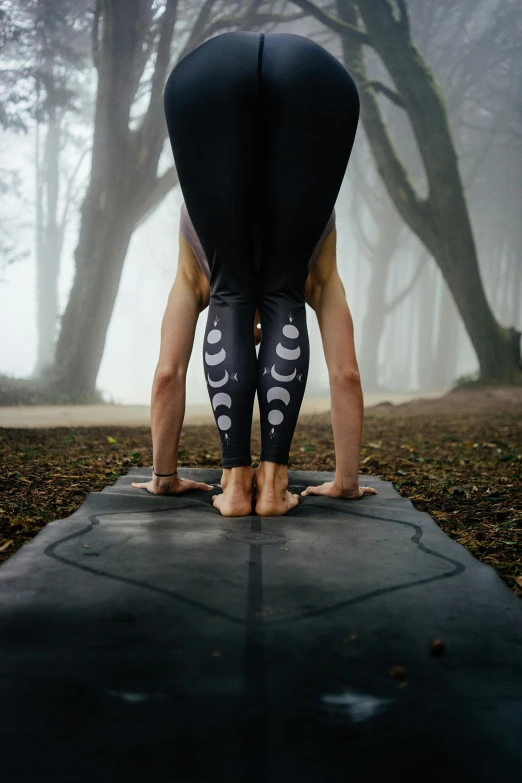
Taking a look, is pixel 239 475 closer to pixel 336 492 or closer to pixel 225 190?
pixel 336 492

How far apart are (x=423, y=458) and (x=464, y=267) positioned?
699 centimetres

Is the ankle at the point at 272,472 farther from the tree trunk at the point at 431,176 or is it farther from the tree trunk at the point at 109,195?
the tree trunk at the point at 109,195

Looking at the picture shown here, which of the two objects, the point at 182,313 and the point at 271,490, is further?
the point at 182,313

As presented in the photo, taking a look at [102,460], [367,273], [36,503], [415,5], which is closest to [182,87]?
[36,503]

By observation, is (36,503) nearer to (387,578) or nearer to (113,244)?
(387,578)

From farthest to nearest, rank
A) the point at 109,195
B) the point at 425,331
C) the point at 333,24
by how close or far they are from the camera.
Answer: the point at 425,331 → the point at 109,195 → the point at 333,24

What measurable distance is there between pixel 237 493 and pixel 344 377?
457 millimetres

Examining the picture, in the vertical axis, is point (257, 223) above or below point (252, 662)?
above

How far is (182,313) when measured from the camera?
6.28 ft

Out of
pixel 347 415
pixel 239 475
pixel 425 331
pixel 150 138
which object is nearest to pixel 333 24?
pixel 150 138

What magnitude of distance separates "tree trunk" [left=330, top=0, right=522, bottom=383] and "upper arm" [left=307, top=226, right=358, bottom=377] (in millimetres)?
8560

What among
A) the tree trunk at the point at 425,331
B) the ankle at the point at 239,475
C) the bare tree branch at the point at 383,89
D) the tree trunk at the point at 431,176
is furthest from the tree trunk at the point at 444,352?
the ankle at the point at 239,475

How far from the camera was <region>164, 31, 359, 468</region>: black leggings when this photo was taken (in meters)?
1.67

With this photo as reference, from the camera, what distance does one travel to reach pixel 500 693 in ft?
2.68
